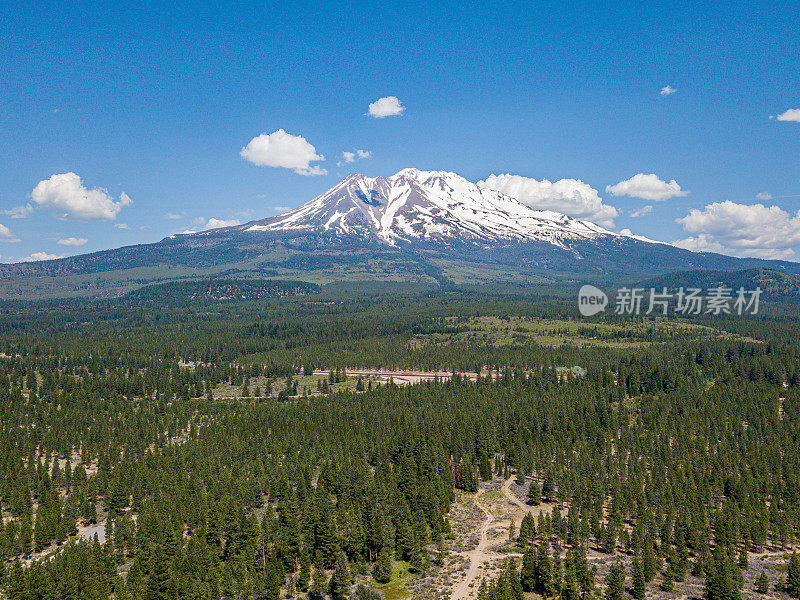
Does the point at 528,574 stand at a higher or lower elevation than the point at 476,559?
higher

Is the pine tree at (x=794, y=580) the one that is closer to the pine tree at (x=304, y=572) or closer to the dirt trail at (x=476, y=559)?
the dirt trail at (x=476, y=559)

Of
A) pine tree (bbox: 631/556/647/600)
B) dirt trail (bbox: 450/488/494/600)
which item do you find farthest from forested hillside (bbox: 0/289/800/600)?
dirt trail (bbox: 450/488/494/600)

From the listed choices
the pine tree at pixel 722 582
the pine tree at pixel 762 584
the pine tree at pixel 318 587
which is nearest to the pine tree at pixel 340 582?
the pine tree at pixel 318 587

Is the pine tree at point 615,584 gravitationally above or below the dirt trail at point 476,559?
above

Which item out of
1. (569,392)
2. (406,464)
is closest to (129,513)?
(406,464)

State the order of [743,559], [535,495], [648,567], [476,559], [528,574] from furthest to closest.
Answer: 1. [535,495]
2. [476,559]
3. [743,559]
4. [648,567]
5. [528,574]

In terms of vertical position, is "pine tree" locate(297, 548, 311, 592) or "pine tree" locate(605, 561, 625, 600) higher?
"pine tree" locate(605, 561, 625, 600)

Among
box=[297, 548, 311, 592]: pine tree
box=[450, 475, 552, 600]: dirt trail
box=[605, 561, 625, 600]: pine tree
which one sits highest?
box=[605, 561, 625, 600]: pine tree

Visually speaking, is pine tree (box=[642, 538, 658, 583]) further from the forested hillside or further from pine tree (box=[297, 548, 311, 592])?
pine tree (box=[297, 548, 311, 592])

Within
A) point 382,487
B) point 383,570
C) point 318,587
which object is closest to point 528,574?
point 383,570

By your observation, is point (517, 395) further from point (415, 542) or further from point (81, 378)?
point (81, 378)

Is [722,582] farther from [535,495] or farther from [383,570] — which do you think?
[383,570]
